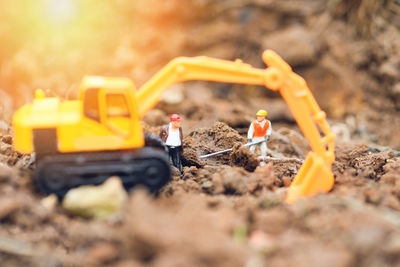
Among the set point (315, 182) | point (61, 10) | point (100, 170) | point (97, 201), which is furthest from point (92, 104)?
point (61, 10)

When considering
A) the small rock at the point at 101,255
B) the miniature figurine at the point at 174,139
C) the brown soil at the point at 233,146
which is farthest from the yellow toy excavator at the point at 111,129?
the miniature figurine at the point at 174,139

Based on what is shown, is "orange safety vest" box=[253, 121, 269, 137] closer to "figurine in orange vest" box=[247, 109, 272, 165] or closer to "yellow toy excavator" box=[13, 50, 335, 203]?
"figurine in orange vest" box=[247, 109, 272, 165]

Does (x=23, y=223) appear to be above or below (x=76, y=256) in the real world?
above

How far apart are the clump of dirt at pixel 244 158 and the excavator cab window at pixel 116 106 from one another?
182 cm

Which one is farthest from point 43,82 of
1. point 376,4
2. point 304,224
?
point 376,4

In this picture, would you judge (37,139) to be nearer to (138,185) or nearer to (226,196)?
(138,185)

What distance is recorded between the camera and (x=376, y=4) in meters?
9.67

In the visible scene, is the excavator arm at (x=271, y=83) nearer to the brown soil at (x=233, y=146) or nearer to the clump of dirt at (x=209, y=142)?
the brown soil at (x=233, y=146)

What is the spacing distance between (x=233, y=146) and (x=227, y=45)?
21.3ft

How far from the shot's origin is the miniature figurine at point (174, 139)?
4910 mm

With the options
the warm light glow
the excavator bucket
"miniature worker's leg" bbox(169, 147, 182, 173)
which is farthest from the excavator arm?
the warm light glow

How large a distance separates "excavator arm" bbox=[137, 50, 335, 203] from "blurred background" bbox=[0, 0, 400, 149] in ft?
17.6

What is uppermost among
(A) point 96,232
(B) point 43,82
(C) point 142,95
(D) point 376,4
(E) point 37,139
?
(D) point 376,4

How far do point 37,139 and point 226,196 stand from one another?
6.97ft
